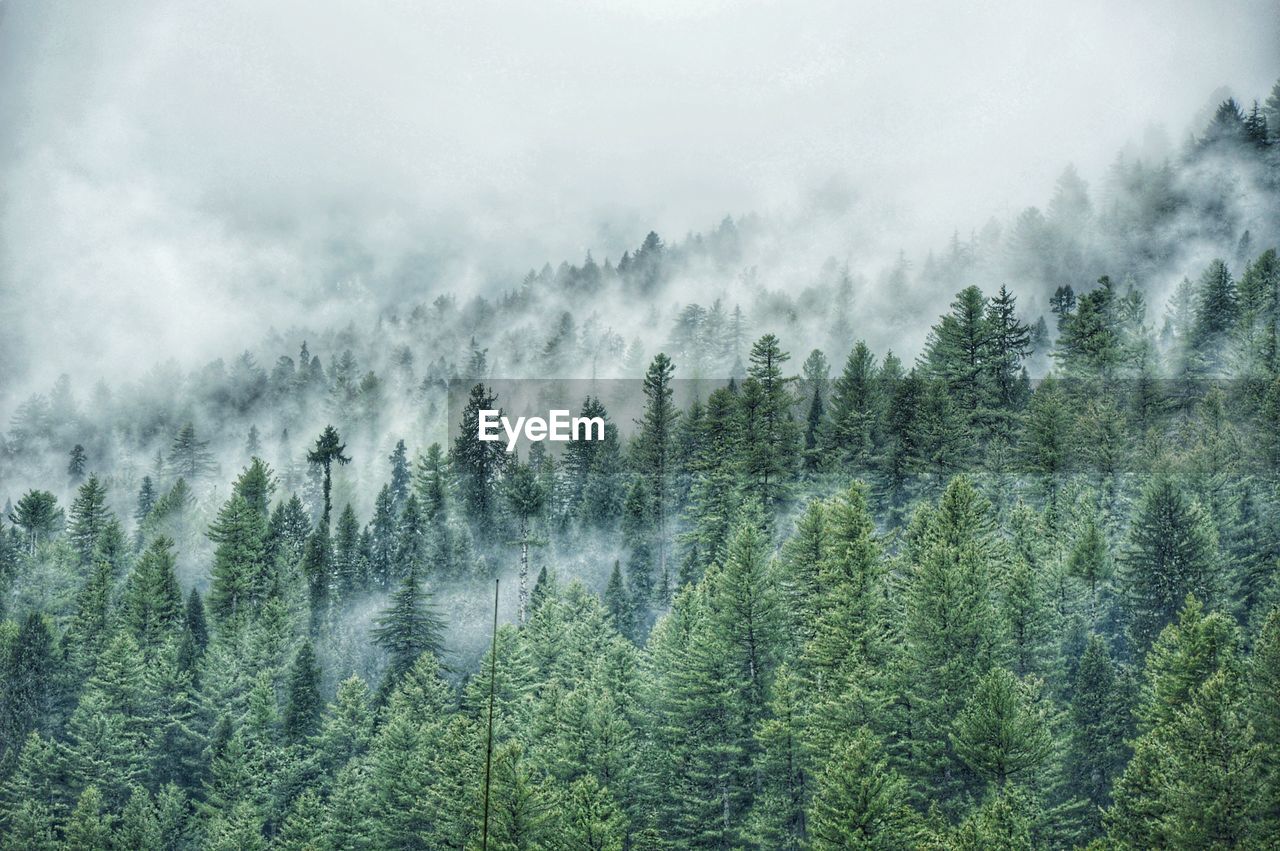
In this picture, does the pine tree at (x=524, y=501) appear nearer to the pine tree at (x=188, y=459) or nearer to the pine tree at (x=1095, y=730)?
the pine tree at (x=1095, y=730)

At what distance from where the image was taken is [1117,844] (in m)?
30.1

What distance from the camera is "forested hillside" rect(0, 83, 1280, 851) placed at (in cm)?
3509

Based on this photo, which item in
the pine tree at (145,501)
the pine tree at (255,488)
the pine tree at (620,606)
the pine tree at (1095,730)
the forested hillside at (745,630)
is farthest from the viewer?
the pine tree at (145,501)

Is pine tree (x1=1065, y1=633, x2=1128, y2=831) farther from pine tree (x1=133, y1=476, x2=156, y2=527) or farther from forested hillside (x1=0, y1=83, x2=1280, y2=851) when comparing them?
pine tree (x1=133, y1=476, x2=156, y2=527)

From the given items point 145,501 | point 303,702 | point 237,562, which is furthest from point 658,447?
point 145,501

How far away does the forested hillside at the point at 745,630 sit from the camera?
3509 centimetres

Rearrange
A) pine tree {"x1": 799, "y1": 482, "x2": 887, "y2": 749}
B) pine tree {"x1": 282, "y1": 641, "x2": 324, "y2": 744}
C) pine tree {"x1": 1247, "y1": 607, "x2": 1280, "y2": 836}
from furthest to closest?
pine tree {"x1": 282, "y1": 641, "x2": 324, "y2": 744}
pine tree {"x1": 799, "y1": 482, "x2": 887, "y2": 749}
pine tree {"x1": 1247, "y1": 607, "x2": 1280, "y2": 836}

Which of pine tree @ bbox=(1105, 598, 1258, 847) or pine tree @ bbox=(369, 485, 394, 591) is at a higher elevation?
pine tree @ bbox=(369, 485, 394, 591)

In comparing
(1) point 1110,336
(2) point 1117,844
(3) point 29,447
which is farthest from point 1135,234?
(3) point 29,447

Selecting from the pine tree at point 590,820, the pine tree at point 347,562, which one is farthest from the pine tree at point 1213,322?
the pine tree at point 347,562

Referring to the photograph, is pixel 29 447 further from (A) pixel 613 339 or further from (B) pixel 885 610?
(B) pixel 885 610

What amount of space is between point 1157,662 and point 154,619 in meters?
61.9

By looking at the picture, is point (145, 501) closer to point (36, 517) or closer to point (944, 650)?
point (36, 517)

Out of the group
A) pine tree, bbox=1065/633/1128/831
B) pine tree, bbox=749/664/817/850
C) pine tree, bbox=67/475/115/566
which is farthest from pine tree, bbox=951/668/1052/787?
pine tree, bbox=67/475/115/566
